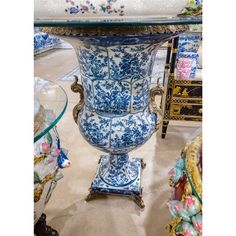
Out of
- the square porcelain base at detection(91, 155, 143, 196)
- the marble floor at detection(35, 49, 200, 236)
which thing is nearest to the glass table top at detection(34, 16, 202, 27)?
the marble floor at detection(35, 49, 200, 236)

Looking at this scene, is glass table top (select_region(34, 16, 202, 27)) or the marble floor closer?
glass table top (select_region(34, 16, 202, 27))

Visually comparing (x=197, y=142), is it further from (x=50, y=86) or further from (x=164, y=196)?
(x=164, y=196)

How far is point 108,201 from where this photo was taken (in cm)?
126

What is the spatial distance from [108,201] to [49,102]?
30.3 inches

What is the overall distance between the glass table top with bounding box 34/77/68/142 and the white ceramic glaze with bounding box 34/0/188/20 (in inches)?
8.2

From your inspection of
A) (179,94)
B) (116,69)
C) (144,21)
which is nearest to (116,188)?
(116,69)

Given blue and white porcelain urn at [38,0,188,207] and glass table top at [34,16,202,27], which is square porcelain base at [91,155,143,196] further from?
glass table top at [34,16,202,27]

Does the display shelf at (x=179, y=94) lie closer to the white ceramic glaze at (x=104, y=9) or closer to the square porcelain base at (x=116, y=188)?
the square porcelain base at (x=116, y=188)

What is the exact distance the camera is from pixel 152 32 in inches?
30.1

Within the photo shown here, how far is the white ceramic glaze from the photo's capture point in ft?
1.81

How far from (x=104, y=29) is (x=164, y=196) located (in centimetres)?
90

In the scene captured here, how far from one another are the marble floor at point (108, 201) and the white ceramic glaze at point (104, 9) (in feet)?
1.50

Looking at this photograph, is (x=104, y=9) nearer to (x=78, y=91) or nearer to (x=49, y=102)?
(x=49, y=102)
